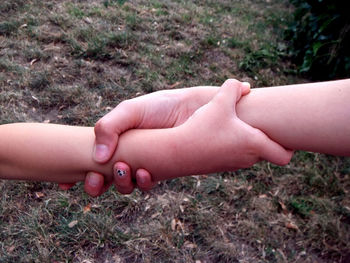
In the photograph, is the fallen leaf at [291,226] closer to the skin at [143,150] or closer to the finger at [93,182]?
the skin at [143,150]

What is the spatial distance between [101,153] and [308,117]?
0.78m

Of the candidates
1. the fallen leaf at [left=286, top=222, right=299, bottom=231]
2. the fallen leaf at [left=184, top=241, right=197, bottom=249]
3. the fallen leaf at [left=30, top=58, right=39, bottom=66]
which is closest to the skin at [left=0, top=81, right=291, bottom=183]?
the fallen leaf at [left=184, top=241, right=197, bottom=249]

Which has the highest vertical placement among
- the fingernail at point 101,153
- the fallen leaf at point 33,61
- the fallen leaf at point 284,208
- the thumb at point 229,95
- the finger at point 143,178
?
the thumb at point 229,95

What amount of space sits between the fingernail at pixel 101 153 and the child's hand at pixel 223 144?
28cm

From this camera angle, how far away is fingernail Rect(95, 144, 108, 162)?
128 centimetres

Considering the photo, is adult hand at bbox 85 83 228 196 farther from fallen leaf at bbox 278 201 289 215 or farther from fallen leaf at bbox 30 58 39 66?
fallen leaf at bbox 30 58 39 66

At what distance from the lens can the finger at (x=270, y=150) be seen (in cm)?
126

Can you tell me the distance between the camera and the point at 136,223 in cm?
204

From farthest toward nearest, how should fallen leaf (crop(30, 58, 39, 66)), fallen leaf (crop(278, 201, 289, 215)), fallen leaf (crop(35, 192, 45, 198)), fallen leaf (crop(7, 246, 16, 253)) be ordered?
fallen leaf (crop(30, 58, 39, 66)), fallen leaf (crop(278, 201, 289, 215)), fallen leaf (crop(35, 192, 45, 198)), fallen leaf (crop(7, 246, 16, 253))

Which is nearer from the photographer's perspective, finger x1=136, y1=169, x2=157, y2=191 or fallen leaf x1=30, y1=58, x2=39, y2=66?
finger x1=136, y1=169, x2=157, y2=191

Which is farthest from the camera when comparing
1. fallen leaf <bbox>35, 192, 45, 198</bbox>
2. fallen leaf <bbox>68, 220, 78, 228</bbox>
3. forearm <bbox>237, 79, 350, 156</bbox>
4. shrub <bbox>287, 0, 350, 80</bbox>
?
shrub <bbox>287, 0, 350, 80</bbox>

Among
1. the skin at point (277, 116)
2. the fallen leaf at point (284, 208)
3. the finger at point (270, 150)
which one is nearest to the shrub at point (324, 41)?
the fallen leaf at point (284, 208)

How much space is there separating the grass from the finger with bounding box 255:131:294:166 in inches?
35.2

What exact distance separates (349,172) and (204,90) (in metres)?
1.63
